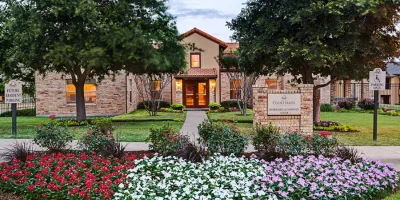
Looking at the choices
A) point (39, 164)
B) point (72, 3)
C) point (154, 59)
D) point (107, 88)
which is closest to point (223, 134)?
point (39, 164)

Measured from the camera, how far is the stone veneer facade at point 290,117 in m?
Result: 12.5

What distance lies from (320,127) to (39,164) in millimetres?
11675

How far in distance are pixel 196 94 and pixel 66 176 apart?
25.8 meters

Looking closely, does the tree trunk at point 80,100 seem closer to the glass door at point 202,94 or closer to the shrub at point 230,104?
the shrub at point 230,104

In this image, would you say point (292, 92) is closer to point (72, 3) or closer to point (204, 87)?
point (72, 3)

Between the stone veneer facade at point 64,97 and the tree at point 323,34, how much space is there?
12883mm

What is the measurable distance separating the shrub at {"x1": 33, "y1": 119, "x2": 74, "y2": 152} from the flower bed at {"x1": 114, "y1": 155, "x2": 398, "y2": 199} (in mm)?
2322

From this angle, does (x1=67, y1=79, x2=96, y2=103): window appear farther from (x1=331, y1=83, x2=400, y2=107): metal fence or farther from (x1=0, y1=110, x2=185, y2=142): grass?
(x1=331, y1=83, x2=400, y2=107): metal fence

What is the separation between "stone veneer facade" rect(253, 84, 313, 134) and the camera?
12453mm

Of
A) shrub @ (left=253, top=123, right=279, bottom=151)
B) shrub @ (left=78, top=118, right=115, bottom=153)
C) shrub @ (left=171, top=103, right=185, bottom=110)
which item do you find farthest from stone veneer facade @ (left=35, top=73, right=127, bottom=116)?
shrub @ (left=253, top=123, right=279, bottom=151)

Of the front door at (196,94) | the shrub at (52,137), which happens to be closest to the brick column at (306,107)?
the shrub at (52,137)

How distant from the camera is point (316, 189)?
19.0 ft

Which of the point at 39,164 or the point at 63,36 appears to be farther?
the point at 63,36

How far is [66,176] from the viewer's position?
6.27m
